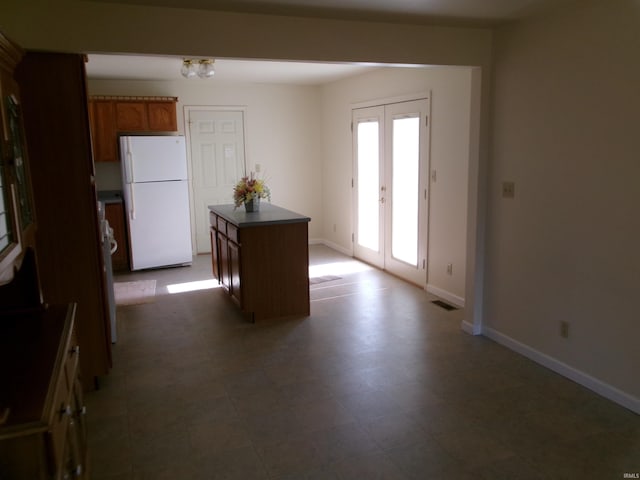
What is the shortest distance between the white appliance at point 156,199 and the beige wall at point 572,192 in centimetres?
411

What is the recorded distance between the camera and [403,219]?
5785mm

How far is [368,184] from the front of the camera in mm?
6523

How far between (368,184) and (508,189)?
2.86m

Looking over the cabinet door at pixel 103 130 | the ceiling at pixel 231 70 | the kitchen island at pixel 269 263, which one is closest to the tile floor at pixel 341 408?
the kitchen island at pixel 269 263

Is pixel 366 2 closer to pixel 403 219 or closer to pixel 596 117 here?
pixel 596 117

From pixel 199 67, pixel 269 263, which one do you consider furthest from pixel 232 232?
pixel 199 67

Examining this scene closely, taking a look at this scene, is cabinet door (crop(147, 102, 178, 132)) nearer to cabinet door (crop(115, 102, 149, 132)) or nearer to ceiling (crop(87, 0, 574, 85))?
cabinet door (crop(115, 102, 149, 132))

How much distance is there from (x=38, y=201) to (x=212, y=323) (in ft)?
6.43

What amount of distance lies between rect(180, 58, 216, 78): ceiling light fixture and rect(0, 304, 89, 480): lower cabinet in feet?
9.53

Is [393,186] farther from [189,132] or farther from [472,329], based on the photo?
[189,132]

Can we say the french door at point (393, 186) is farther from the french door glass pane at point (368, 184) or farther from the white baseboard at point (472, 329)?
the white baseboard at point (472, 329)

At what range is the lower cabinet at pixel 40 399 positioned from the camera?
4.32 ft

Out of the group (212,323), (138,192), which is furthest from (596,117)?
(138,192)

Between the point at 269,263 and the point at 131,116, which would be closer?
the point at 269,263
